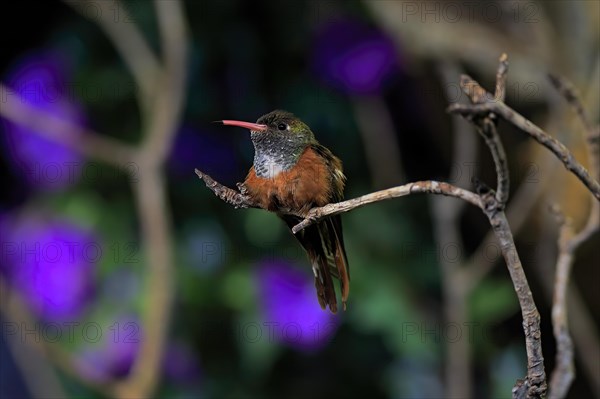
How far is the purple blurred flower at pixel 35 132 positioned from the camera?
10.1ft

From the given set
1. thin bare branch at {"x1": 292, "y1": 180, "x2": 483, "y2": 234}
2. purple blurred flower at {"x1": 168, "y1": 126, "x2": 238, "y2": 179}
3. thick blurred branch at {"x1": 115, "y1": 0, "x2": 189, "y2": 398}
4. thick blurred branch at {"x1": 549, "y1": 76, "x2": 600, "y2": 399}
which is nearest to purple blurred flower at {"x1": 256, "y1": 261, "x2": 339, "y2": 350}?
thick blurred branch at {"x1": 115, "y1": 0, "x2": 189, "y2": 398}

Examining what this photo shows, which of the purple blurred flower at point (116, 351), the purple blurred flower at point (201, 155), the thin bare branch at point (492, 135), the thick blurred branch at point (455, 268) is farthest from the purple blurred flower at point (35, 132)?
the thin bare branch at point (492, 135)

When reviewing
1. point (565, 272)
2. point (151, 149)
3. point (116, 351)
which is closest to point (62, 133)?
point (151, 149)

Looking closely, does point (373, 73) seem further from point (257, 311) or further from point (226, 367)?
point (226, 367)

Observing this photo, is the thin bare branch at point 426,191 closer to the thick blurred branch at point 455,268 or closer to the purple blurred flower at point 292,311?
the thick blurred branch at point 455,268

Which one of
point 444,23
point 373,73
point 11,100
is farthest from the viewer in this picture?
point 373,73

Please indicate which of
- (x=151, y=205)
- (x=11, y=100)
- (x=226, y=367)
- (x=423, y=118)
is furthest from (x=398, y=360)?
(x=11, y=100)

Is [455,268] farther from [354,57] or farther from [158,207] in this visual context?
[158,207]

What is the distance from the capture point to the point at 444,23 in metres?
2.86

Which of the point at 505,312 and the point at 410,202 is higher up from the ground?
the point at 410,202

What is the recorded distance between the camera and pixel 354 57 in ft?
10.2

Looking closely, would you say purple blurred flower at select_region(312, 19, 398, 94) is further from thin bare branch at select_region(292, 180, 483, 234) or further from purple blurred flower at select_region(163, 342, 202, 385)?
thin bare branch at select_region(292, 180, 483, 234)

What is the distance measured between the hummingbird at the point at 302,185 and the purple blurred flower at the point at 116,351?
1514 millimetres

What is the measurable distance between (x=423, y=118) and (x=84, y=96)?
4.03 feet
